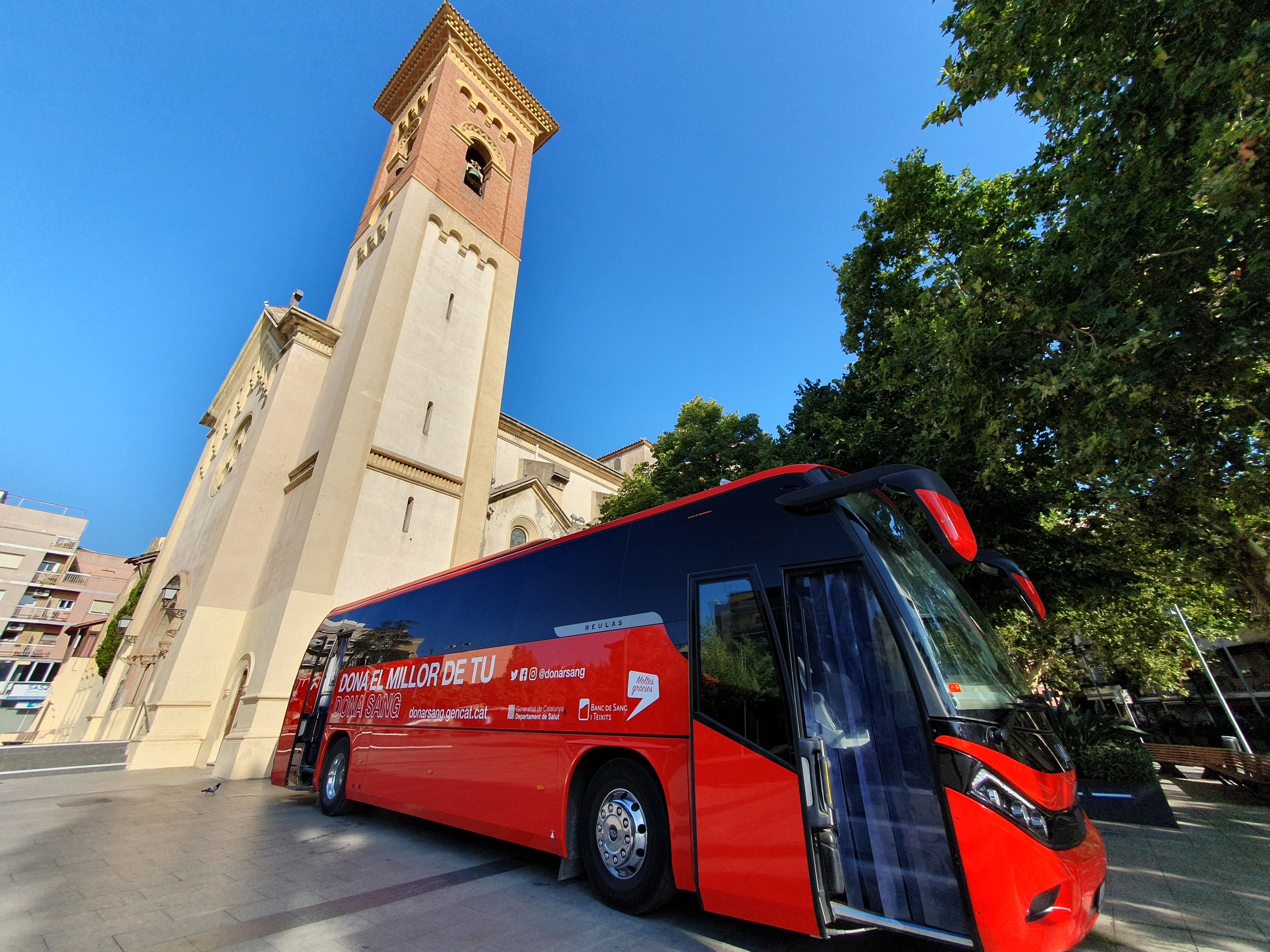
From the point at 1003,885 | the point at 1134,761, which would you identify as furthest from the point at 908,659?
the point at 1134,761

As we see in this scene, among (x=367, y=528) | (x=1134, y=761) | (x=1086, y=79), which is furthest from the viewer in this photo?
(x=367, y=528)

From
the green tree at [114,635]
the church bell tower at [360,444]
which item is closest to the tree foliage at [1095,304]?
the church bell tower at [360,444]

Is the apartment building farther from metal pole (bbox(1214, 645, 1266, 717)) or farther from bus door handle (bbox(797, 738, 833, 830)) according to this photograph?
metal pole (bbox(1214, 645, 1266, 717))

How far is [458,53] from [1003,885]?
1233 inches

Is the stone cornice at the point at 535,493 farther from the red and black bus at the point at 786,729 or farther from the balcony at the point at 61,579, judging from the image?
the balcony at the point at 61,579

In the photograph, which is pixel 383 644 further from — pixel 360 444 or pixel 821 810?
pixel 360 444

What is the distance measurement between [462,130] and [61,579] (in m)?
60.6

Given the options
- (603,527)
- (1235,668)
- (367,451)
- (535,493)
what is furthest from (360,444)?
(1235,668)

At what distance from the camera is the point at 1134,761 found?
8.33 metres

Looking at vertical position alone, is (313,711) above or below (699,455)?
below

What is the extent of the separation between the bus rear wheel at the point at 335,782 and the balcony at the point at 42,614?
62.6 metres

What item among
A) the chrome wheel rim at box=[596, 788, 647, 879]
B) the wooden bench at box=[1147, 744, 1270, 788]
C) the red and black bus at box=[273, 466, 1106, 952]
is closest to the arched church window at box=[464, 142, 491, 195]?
the red and black bus at box=[273, 466, 1106, 952]

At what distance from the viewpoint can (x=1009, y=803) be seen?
2.66 m

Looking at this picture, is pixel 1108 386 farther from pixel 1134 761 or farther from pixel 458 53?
pixel 458 53
